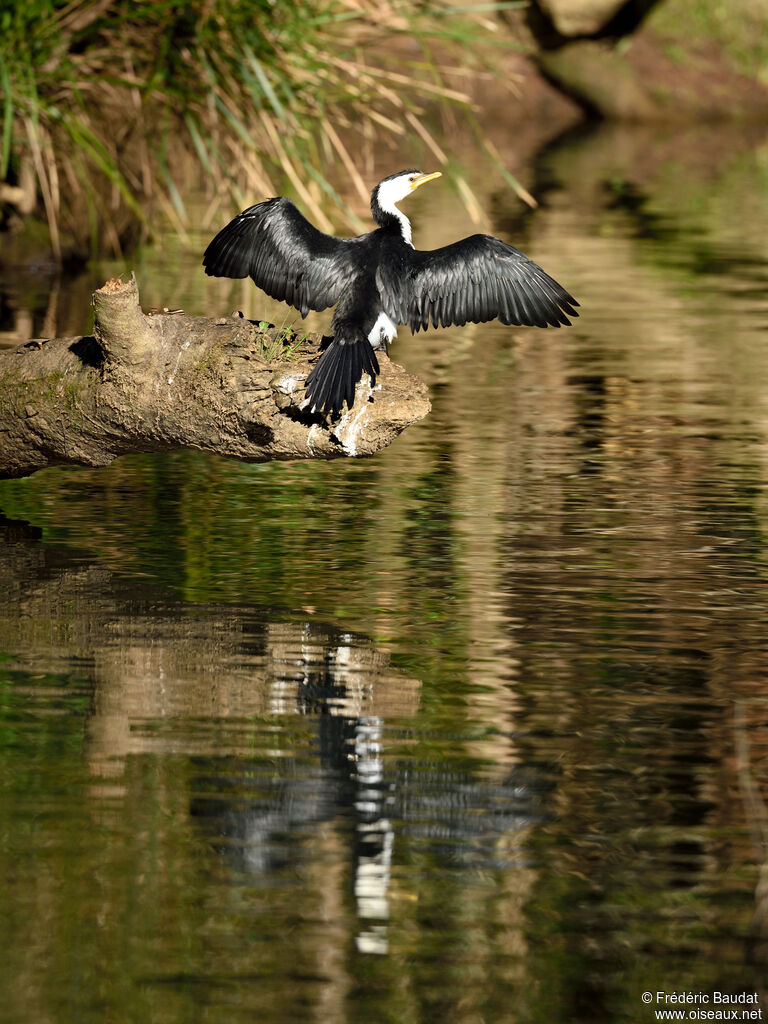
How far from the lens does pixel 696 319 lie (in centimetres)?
1329

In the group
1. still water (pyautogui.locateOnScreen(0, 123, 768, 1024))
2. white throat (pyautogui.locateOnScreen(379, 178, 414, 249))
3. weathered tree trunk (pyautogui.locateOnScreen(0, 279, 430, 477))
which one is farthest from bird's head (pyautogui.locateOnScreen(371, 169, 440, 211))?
still water (pyautogui.locateOnScreen(0, 123, 768, 1024))

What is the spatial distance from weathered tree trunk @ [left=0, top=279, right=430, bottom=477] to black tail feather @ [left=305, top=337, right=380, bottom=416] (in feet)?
0.28

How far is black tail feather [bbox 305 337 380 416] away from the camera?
6.48m

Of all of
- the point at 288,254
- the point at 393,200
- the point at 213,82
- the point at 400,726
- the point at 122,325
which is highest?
the point at 213,82

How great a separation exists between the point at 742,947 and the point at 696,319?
9.71 meters

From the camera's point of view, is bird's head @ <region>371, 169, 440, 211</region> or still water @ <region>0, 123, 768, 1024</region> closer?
still water @ <region>0, 123, 768, 1024</region>

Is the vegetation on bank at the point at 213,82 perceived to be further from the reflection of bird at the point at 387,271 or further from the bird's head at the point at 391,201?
the reflection of bird at the point at 387,271

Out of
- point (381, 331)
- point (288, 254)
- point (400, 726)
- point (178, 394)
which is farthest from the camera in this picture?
point (288, 254)

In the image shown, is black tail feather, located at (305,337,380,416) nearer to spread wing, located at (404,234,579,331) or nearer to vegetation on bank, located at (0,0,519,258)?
spread wing, located at (404,234,579,331)

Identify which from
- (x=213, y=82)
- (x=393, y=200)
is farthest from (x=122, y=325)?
(x=213, y=82)

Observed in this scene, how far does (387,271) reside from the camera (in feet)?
23.8

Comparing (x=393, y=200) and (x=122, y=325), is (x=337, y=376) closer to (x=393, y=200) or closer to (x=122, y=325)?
(x=122, y=325)

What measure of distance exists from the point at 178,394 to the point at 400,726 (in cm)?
209

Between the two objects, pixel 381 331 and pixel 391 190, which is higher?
pixel 391 190
